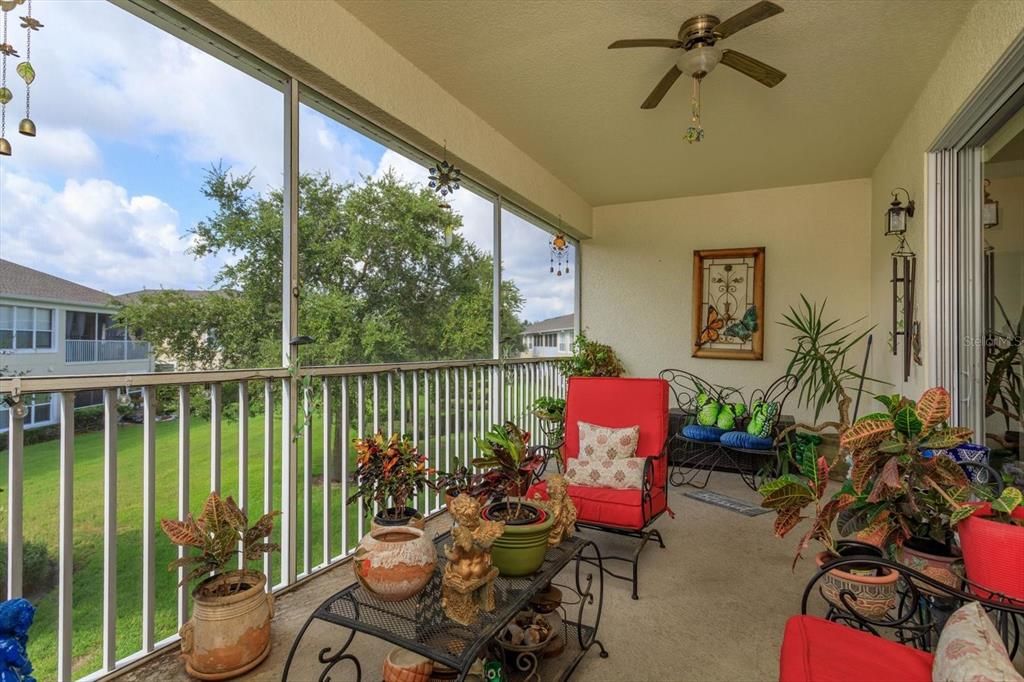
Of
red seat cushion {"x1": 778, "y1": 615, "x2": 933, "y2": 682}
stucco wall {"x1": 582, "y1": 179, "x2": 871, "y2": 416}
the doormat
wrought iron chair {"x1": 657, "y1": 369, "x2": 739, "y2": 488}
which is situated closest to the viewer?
red seat cushion {"x1": 778, "y1": 615, "x2": 933, "y2": 682}

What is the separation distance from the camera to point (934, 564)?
1555 millimetres

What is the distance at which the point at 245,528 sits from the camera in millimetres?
1884

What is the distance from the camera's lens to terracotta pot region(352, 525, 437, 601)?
55.2 inches

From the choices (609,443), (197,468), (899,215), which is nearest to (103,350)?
(197,468)

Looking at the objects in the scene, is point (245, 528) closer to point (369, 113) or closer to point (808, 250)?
point (369, 113)

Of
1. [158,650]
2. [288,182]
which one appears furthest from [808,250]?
[158,650]

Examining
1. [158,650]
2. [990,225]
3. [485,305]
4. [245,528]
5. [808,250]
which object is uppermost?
[808,250]

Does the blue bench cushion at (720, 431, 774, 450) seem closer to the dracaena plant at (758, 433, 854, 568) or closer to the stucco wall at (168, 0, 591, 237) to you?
the dracaena plant at (758, 433, 854, 568)

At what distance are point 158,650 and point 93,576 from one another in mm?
371

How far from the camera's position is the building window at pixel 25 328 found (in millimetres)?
1586

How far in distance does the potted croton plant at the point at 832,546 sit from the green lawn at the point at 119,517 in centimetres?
220

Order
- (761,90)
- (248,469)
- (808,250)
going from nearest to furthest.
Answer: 1. (248,469)
2. (761,90)
3. (808,250)

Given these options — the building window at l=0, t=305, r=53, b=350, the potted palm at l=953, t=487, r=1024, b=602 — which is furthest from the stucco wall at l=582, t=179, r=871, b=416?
the building window at l=0, t=305, r=53, b=350

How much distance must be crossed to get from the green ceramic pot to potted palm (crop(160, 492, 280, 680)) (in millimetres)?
944
